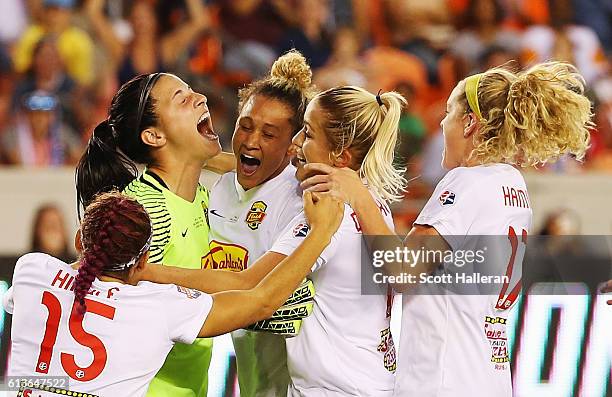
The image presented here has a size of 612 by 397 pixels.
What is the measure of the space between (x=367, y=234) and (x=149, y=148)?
35.2 inches

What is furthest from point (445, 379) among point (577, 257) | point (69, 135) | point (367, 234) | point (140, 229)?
point (69, 135)

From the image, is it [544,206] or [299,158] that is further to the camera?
[544,206]

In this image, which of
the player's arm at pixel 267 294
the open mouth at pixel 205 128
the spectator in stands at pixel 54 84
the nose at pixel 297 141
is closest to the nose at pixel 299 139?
the nose at pixel 297 141

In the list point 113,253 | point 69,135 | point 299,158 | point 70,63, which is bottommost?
point 113,253

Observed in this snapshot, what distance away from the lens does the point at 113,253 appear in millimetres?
3201

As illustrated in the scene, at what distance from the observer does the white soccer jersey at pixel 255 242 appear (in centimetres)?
397

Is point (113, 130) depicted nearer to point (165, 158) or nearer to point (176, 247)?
point (165, 158)

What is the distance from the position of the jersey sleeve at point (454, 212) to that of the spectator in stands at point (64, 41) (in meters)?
5.27

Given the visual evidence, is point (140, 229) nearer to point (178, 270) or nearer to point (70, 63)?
point (178, 270)

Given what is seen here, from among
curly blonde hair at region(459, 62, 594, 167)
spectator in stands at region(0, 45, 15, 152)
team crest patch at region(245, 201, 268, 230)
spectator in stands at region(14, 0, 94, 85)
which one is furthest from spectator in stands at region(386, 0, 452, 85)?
curly blonde hair at region(459, 62, 594, 167)

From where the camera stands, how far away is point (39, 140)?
800cm

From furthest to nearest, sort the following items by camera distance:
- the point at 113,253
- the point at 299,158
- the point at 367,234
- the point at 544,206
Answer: the point at 544,206, the point at 299,158, the point at 367,234, the point at 113,253

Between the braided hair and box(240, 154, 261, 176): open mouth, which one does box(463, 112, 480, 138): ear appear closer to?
box(240, 154, 261, 176): open mouth

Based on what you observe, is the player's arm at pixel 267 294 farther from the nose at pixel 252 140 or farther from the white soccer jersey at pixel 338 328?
the nose at pixel 252 140
